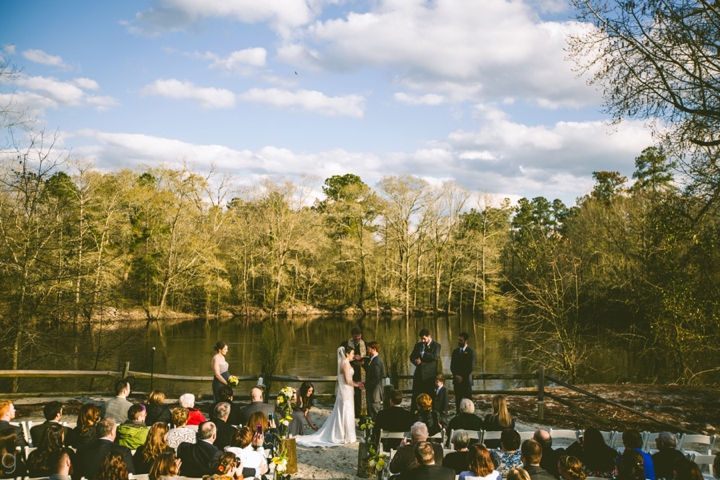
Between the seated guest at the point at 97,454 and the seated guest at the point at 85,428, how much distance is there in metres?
0.54

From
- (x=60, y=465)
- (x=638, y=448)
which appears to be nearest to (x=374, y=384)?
(x=638, y=448)

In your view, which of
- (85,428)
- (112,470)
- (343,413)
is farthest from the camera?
(343,413)

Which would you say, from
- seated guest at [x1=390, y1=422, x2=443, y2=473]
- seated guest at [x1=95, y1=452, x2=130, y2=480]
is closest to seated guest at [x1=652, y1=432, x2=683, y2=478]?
seated guest at [x1=390, y1=422, x2=443, y2=473]

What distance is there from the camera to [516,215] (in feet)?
227

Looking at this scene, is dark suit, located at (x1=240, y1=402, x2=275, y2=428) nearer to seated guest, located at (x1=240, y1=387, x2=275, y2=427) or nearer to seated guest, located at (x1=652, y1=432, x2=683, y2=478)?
seated guest, located at (x1=240, y1=387, x2=275, y2=427)

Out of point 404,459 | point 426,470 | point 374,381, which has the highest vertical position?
point 426,470

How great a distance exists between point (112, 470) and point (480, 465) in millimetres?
3310

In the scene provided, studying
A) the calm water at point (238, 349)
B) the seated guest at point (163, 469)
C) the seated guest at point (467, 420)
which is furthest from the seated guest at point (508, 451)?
the calm water at point (238, 349)

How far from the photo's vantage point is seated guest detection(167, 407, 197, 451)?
5637 mm

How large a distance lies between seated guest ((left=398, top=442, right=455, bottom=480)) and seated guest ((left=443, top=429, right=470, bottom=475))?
73cm

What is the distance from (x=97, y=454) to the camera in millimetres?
4918

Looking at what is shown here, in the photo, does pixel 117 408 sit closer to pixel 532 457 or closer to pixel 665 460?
pixel 532 457

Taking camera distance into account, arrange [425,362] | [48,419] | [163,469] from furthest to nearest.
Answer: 1. [425,362]
2. [48,419]
3. [163,469]

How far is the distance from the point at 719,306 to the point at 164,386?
1656 centimetres
